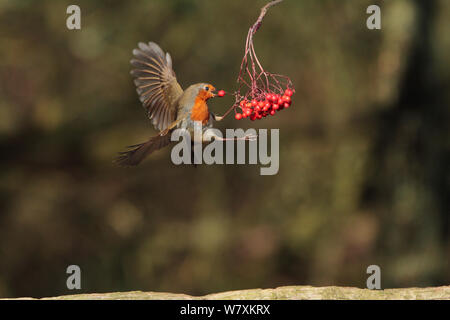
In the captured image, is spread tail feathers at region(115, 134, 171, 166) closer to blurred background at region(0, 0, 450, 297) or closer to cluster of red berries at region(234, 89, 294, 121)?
cluster of red berries at region(234, 89, 294, 121)

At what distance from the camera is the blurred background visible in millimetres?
4305

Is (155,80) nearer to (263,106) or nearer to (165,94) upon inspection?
(165,94)

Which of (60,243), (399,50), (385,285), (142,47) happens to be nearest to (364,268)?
(385,285)

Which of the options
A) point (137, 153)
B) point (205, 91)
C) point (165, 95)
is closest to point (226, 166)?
point (165, 95)

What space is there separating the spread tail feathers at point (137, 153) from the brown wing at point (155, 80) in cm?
29

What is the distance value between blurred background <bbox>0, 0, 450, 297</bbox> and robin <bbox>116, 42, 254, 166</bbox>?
195 cm

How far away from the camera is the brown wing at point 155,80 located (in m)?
2.20

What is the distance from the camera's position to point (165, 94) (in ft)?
7.31

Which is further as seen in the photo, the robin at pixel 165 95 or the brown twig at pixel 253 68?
the robin at pixel 165 95

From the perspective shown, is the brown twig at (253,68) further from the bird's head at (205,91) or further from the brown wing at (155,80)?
the brown wing at (155,80)

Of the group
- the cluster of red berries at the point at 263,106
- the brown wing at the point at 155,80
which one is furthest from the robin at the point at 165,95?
the cluster of red berries at the point at 263,106

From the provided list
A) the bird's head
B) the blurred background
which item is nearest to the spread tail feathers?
the bird's head

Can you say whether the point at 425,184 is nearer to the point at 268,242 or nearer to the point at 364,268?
the point at 364,268

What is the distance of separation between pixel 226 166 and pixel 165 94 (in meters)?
→ 2.43
